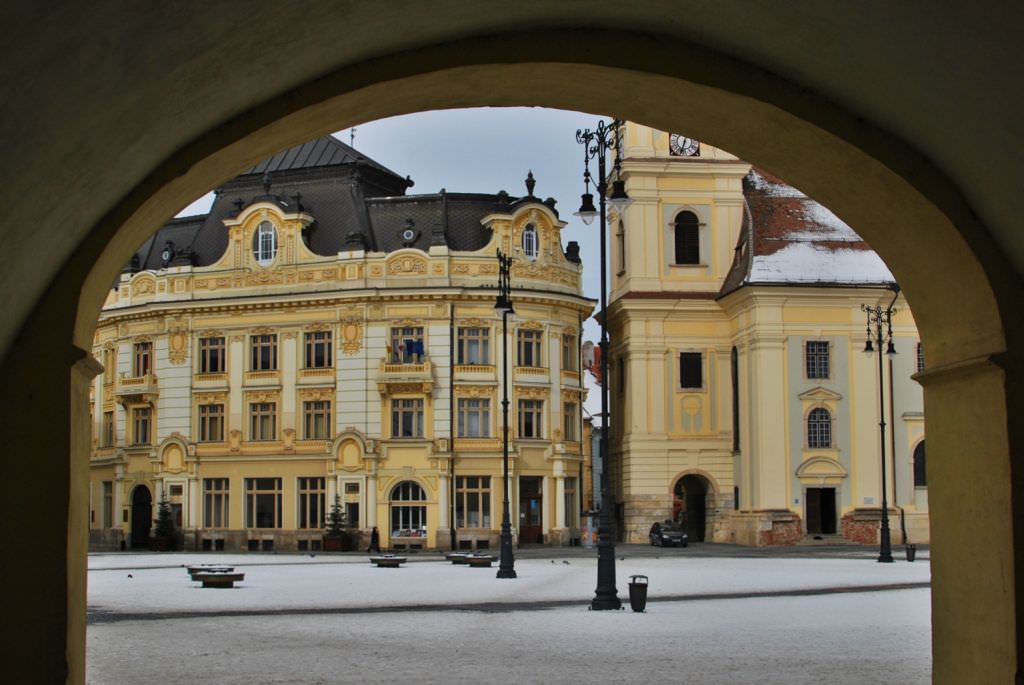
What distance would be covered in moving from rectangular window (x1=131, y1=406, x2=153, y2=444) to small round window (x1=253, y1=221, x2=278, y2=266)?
9.07m

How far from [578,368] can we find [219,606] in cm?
3920

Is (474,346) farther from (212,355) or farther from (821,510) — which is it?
(821,510)

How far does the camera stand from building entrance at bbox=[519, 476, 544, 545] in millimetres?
60344

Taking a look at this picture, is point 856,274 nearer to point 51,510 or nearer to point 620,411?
point 620,411

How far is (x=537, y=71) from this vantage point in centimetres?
952

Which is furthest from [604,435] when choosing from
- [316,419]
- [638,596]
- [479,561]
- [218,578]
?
[316,419]

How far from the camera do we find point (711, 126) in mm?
10516

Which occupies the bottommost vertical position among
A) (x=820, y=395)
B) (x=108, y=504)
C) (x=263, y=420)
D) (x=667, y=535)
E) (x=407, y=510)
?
(x=667, y=535)

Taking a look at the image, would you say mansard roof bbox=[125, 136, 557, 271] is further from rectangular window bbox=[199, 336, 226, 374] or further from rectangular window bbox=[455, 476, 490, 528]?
rectangular window bbox=[455, 476, 490, 528]

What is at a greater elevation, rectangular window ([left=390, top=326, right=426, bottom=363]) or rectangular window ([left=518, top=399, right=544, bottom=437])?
rectangular window ([left=390, top=326, right=426, bottom=363])

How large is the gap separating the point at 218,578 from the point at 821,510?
1500 inches

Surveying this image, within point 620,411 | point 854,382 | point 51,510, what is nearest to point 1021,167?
point 51,510

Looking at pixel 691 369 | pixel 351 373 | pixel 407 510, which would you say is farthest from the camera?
pixel 691 369

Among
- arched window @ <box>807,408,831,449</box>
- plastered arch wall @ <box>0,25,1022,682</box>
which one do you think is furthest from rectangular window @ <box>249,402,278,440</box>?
plastered arch wall @ <box>0,25,1022,682</box>
